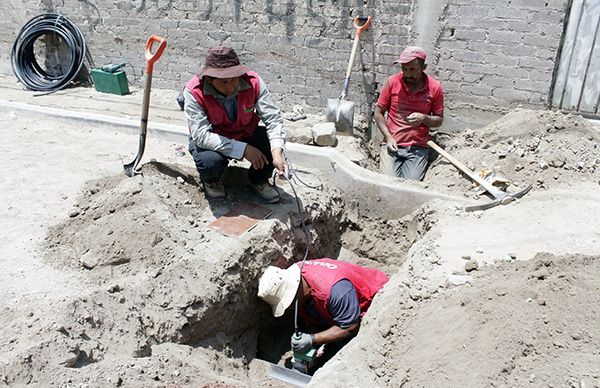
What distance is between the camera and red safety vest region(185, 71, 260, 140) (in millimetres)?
3943


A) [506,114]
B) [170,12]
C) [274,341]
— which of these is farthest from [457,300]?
[170,12]

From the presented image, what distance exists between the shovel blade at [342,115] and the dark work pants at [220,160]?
148 cm

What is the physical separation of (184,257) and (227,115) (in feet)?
3.65

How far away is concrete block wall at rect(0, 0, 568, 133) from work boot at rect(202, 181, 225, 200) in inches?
86.1

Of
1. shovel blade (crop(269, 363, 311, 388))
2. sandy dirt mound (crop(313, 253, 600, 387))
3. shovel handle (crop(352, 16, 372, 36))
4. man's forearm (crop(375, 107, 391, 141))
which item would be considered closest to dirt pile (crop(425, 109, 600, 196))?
man's forearm (crop(375, 107, 391, 141))

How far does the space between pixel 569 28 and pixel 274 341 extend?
12.9 feet

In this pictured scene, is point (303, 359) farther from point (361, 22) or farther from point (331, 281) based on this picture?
point (361, 22)

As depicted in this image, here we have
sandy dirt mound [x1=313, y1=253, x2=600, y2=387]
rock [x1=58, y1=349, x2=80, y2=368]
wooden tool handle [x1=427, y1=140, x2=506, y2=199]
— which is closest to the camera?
sandy dirt mound [x1=313, y1=253, x2=600, y2=387]

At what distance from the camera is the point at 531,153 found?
4.77m

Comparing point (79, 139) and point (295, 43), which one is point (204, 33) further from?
point (79, 139)

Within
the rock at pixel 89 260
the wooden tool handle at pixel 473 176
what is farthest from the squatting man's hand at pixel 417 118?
the rock at pixel 89 260

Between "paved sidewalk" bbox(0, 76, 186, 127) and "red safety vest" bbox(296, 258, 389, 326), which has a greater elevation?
"paved sidewalk" bbox(0, 76, 186, 127)

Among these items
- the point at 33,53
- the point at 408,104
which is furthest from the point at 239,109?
the point at 33,53

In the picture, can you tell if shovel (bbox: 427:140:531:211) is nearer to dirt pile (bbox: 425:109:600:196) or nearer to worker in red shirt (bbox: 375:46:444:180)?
dirt pile (bbox: 425:109:600:196)
